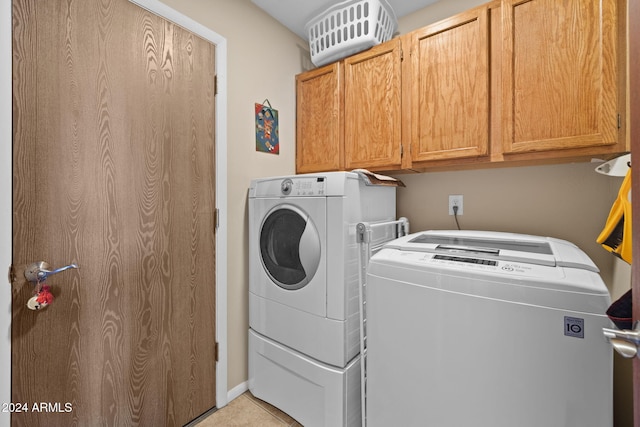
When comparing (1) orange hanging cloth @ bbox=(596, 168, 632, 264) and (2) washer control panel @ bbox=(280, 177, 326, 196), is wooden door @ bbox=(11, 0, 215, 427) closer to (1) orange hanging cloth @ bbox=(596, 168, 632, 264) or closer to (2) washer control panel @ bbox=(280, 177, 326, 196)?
(2) washer control panel @ bbox=(280, 177, 326, 196)

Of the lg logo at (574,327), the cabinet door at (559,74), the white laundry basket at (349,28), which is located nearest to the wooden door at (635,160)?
the lg logo at (574,327)

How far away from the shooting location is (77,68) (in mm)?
1141

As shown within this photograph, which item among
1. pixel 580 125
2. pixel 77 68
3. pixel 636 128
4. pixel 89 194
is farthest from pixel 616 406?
pixel 77 68

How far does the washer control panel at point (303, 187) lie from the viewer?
142cm

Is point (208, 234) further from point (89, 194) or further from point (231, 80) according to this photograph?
point (231, 80)

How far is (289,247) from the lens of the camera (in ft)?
5.19

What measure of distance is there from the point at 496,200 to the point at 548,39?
0.83 metres

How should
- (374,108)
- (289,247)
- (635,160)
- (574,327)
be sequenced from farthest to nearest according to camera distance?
(374,108) < (289,247) < (574,327) < (635,160)

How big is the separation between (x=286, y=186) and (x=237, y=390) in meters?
1.34

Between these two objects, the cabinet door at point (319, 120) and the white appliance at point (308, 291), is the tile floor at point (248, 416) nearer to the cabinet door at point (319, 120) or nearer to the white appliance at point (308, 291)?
the white appliance at point (308, 291)

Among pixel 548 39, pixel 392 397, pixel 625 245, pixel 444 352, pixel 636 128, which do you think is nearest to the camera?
pixel 636 128

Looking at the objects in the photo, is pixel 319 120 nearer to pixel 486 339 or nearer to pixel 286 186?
pixel 286 186

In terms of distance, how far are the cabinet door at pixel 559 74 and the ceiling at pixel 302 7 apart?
2.42ft

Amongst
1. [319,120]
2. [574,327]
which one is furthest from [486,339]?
[319,120]
